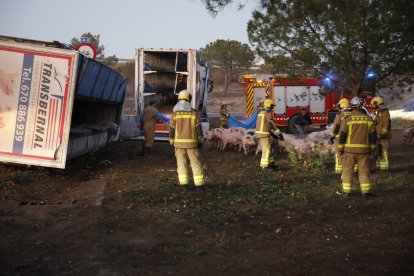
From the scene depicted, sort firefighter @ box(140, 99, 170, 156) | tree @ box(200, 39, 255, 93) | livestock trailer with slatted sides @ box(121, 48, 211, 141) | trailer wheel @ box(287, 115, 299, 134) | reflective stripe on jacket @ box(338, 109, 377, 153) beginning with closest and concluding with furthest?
reflective stripe on jacket @ box(338, 109, 377, 153) < firefighter @ box(140, 99, 170, 156) < livestock trailer with slatted sides @ box(121, 48, 211, 141) < trailer wheel @ box(287, 115, 299, 134) < tree @ box(200, 39, 255, 93)

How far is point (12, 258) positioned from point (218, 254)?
2.12 metres

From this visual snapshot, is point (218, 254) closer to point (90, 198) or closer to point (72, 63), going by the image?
point (90, 198)

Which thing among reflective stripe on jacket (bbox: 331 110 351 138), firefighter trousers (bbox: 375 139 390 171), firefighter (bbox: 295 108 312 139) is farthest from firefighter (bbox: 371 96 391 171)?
firefighter (bbox: 295 108 312 139)

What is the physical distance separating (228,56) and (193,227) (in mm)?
43517

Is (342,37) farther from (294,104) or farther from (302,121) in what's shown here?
(294,104)

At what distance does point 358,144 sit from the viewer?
8.05 metres

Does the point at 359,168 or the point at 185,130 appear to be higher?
the point at 185,130

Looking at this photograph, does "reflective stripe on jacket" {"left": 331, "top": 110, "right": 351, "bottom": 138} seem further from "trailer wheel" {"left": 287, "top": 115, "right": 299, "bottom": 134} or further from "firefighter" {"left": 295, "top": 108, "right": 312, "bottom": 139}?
"trailer wheel" {"left": 287, "top": 115, "right": 299, "bottom": 134}

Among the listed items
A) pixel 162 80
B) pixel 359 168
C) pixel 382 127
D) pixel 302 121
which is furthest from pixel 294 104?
pixel 359 168

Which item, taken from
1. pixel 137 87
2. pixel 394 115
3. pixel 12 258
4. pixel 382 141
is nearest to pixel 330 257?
pixel 12 258

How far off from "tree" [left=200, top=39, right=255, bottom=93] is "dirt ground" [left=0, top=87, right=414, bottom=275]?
37.9 meters

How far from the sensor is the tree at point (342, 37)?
36.7 ft

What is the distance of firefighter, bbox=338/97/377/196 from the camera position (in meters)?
8.05

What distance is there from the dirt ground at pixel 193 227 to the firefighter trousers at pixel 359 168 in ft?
0.78
